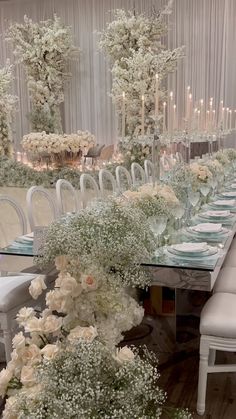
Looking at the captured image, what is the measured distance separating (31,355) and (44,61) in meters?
9.24

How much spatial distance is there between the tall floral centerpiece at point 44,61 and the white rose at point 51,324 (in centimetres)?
891

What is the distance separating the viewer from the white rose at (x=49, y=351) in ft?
4.20

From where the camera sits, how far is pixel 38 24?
991 cm

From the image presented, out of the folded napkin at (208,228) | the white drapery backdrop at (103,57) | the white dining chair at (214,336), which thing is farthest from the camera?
the white drapery backdrop at (103,57)

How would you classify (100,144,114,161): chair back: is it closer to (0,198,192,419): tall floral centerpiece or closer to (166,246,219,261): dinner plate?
(166,246,219,261): dinner plate

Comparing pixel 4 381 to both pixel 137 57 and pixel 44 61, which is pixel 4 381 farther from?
pixel 44 61

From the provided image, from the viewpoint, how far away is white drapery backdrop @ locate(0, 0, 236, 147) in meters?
9.13

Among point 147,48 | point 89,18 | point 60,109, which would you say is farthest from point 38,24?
point 147,48

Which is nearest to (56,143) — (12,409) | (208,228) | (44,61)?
(44,61)

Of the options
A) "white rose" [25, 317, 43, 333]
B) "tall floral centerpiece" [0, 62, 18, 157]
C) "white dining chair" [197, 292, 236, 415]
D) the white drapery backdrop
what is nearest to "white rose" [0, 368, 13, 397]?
"white rose" [25, 317, 43, 333]

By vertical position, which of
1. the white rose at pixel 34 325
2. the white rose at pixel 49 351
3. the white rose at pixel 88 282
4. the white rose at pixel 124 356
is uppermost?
the white rose at pixel 88 282

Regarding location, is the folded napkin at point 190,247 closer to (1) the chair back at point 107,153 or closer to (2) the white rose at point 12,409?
(2) the white rose at point 12,409

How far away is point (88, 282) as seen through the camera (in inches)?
56.2

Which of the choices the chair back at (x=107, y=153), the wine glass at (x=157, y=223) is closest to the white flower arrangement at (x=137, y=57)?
the chair back at (x=107, y=153)
